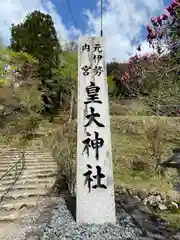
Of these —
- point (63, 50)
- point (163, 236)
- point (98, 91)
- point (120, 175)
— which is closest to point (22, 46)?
point (63, 50)

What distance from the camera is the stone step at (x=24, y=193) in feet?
16.7

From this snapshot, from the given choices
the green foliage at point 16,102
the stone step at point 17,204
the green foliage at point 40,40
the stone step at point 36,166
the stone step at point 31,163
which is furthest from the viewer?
the green foliage at point 40,40

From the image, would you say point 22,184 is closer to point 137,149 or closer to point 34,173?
point 34,173

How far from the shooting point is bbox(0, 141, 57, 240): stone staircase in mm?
4246

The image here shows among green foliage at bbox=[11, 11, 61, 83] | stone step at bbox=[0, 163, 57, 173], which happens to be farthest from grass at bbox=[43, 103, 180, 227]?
green foliage at bbox=[11, 11, 61, 83]

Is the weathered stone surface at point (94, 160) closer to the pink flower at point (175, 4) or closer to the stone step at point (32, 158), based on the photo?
the pink flower at point (175, 4)

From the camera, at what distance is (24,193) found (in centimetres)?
520

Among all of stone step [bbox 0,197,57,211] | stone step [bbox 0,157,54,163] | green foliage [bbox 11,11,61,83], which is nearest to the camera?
stone step [bbox 0,197,57,211]

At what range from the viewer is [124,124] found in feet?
37.3

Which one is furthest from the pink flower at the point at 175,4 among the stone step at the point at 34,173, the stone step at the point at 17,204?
the stone step at the point at 34,173

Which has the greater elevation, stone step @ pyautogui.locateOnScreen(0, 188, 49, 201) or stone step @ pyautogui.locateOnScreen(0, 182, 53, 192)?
stone step @ pyautogui.locateOnScreen(0, 182, 53, 192)

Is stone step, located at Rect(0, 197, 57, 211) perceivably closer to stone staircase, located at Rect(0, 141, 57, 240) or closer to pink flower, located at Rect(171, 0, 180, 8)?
stone staircase, located at Rect(0, 141, 57, 240)

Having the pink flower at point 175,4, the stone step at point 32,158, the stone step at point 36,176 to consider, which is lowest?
the stone step at point 36,176

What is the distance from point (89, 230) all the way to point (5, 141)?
785 centimetres
